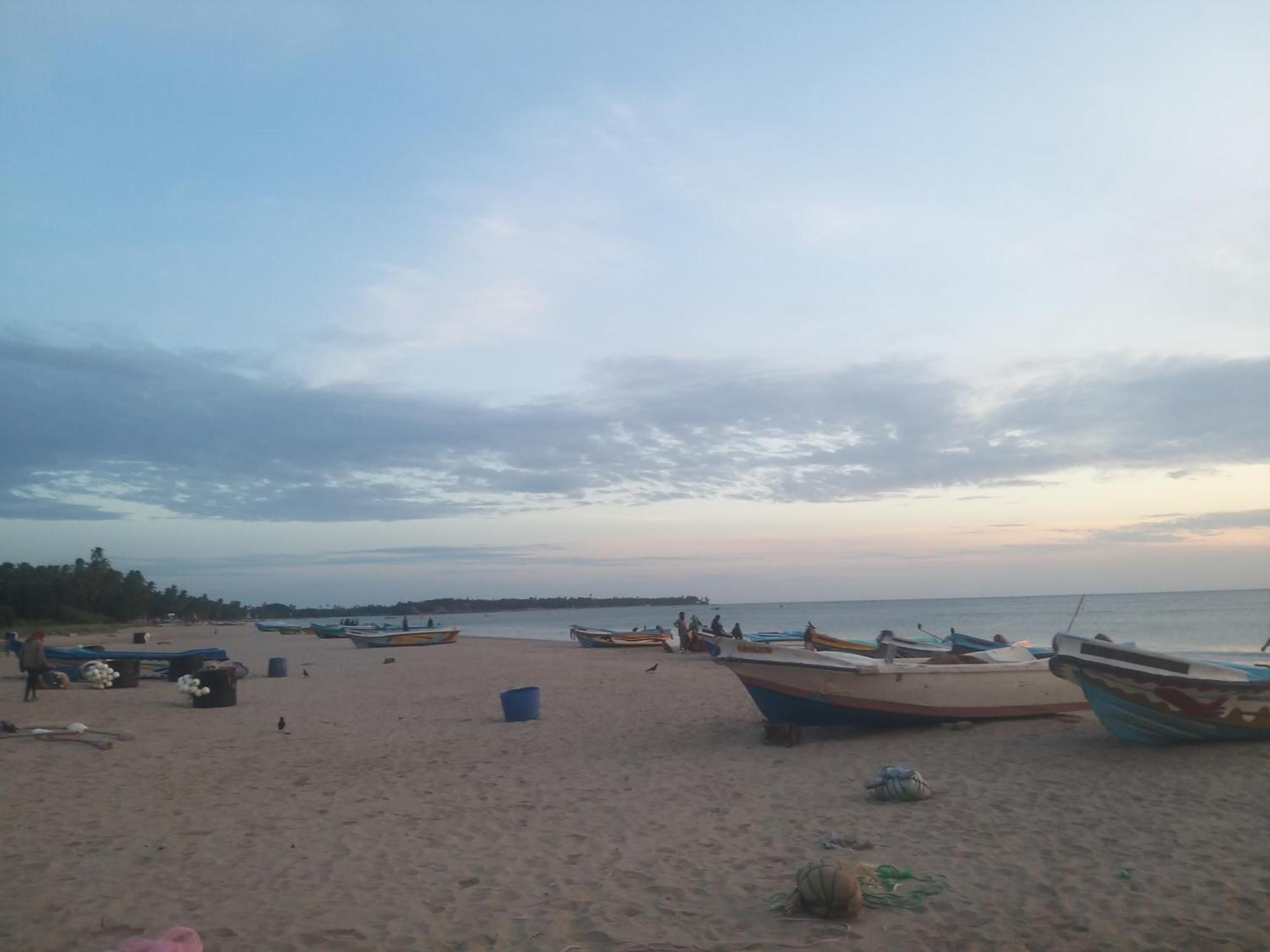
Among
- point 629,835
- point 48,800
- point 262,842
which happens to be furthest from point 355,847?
point 48,800

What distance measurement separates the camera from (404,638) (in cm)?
4353

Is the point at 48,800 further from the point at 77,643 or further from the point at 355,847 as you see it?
the point at 77,643

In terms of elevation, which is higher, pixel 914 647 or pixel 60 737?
pixel 914 647

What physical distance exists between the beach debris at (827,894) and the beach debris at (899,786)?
2.93 meters

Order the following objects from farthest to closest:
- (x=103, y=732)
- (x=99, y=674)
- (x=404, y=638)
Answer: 1. (x=404, y=638)
2. (x=99, y=674)
3. (x=103, y=732)

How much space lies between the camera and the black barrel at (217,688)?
51.6ft

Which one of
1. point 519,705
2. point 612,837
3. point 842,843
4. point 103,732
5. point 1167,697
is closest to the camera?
point 842,843

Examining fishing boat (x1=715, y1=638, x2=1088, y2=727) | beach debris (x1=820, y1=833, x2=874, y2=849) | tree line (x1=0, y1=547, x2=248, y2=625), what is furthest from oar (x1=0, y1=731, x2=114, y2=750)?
tree line (x1=0, y1=547, x2=248, y2=625)

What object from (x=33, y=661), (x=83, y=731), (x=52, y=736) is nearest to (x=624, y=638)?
(x=33, y=661)

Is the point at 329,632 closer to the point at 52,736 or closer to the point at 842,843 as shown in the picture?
the point at 52,736

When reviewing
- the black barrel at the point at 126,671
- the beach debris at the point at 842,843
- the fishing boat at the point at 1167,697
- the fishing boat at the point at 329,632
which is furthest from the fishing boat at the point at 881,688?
the fishing boat at the point at 329,632

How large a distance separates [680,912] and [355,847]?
2.90 meters

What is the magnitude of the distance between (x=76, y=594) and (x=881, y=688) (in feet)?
299

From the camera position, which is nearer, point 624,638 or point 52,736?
point 52,736
